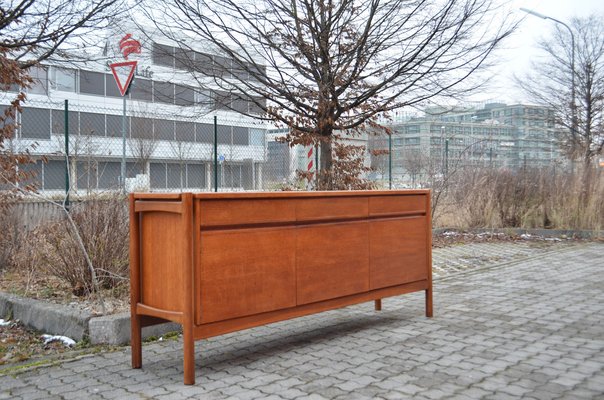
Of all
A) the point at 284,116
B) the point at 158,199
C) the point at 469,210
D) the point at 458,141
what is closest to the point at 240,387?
the point at 158,199

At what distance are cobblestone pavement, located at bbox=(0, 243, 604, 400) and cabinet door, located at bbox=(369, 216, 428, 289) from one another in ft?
1.45

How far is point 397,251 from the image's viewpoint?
212 inches

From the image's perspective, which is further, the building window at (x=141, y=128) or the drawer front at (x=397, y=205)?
the building window at (x=141, y=128)

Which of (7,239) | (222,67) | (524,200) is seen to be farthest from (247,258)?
(524,200)

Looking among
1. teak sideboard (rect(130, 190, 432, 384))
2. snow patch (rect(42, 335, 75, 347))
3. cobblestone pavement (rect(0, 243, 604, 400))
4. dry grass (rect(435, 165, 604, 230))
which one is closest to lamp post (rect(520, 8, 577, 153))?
dry grass (rect(435, 165, 604, 230))

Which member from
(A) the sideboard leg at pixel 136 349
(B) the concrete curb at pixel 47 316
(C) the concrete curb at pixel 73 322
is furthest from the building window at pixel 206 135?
(A) the sideboard leg at pixel 136 349

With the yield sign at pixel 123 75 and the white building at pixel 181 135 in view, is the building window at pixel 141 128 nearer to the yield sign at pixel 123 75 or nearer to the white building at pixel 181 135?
Result: the white building at pixel 181 135

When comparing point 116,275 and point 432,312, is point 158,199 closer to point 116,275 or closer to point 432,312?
point 116,275

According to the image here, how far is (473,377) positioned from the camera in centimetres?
379

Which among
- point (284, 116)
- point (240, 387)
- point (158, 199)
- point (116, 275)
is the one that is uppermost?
point (284, 116)

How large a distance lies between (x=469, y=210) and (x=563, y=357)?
10.4m

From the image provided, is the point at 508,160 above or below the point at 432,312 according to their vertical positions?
above

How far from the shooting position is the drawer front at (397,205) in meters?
5.20

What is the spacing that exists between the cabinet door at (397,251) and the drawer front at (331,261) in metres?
0.13
